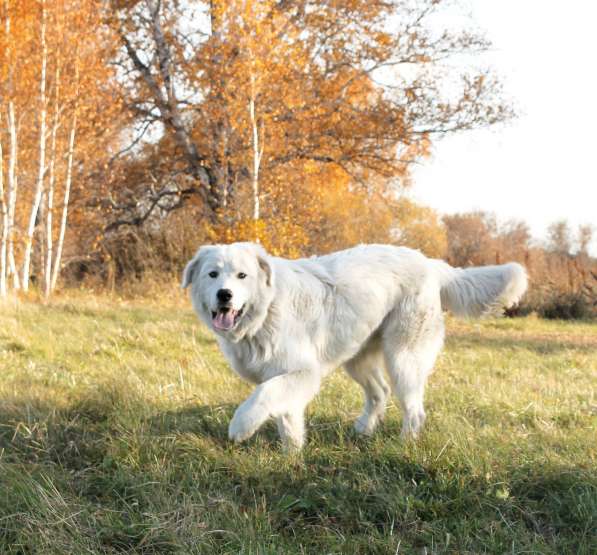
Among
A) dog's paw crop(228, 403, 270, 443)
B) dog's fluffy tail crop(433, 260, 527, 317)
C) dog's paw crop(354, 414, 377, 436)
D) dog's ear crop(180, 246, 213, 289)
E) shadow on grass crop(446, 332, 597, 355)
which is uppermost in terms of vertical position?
dog's ear crop(180, 246, 213, 289)

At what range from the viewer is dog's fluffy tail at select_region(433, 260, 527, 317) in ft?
15.7

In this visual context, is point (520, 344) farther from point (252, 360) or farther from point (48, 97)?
point (48, 97)

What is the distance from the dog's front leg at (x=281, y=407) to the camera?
11.5 ft

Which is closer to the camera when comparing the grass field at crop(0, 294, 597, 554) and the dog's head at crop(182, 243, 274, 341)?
the grass field at crop(0, 294, 597, 554)

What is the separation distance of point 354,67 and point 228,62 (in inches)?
184

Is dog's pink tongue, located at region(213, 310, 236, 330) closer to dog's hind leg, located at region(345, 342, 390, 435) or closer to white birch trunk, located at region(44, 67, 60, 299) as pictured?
dog's hind leg, located at region(345, 342, 390, 435)

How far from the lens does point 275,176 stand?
15.1 m

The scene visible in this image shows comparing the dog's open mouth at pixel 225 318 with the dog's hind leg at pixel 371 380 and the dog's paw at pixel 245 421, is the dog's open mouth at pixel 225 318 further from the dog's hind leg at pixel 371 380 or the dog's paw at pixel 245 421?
the dog's hind leg at pixel 371 380

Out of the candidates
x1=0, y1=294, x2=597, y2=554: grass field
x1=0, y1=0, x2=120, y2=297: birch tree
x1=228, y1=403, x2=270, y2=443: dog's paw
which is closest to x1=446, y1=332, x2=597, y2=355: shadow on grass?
x1=0, y1=294, x2=597, y2=554: grass field

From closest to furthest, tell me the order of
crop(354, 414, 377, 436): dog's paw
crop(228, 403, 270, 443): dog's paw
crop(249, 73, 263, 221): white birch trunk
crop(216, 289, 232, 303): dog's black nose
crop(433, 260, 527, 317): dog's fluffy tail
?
crop(228, 403, 270, 443): dog's paw, crop(216, 289, 232, 303): dog's black nose, crop(354, 414, 377, 436): dog's paw, crop(433, 260, 527, 317): dog's fluffy tail, crop(249, 73, 263, 221): white birch trunk

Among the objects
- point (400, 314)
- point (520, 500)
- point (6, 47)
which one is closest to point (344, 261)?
point (400, 314)

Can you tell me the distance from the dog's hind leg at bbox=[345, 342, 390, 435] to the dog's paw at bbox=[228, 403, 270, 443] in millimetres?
1101

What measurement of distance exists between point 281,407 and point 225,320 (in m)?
0.62

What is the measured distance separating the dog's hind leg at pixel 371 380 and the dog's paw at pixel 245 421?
3.61ft
